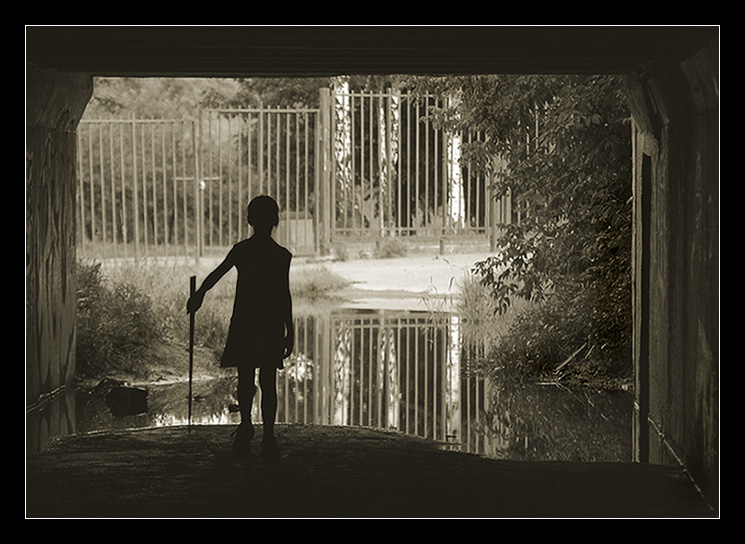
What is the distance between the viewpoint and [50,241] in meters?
11.0

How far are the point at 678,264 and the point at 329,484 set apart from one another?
9.24 feet

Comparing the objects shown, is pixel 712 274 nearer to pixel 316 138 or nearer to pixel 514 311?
pixel 514 311

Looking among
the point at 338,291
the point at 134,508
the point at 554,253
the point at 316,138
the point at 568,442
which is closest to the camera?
the point at 134,508

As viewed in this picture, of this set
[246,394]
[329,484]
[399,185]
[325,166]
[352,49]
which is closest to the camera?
[329,484]

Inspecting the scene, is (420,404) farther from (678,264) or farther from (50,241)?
(678,264)

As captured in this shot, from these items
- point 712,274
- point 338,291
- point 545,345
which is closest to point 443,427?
point 545,345

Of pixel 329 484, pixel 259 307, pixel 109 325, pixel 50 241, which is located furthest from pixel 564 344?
pixel 329 484

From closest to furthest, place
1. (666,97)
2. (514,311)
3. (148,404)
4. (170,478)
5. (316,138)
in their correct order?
(170,478), (666,97), (148,404), (514,311), (316,138)

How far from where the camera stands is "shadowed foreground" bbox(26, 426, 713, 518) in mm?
6801

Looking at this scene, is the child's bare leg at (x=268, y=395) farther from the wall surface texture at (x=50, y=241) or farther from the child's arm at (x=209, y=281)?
the wall surface texture at (x=50, y=241)

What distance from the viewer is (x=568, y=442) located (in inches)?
407

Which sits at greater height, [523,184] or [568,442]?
[523,184]

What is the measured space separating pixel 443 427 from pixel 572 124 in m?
3.20

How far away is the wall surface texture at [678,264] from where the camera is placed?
7.02 metres
